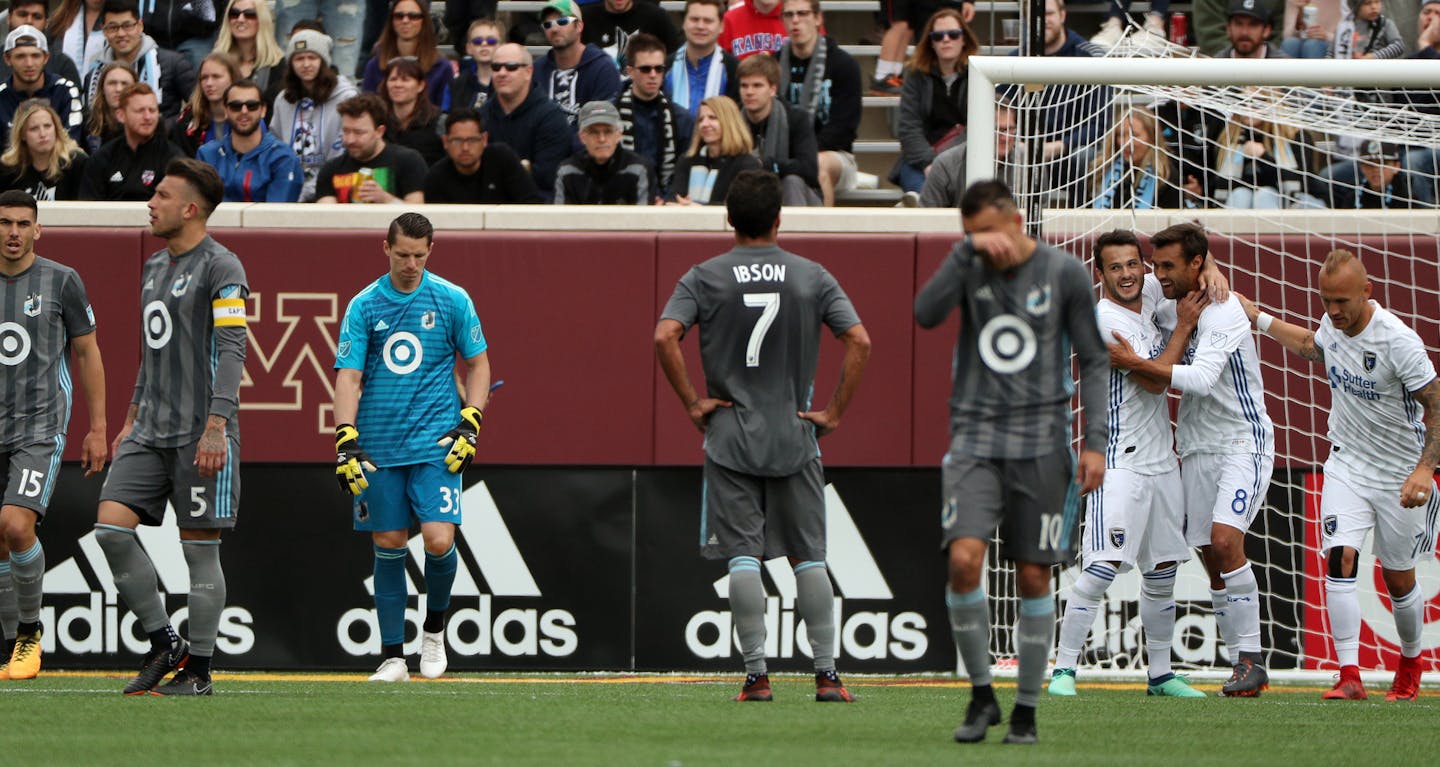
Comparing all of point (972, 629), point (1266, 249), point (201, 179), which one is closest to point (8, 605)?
point (201, 179)

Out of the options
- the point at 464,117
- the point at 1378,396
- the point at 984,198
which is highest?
the point at 464,117

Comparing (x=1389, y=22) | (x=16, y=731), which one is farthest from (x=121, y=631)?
(x=1389, y=22)

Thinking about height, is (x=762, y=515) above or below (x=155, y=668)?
above

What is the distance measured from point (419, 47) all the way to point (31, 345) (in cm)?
547

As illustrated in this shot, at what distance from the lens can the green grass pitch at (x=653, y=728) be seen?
6.36 metres

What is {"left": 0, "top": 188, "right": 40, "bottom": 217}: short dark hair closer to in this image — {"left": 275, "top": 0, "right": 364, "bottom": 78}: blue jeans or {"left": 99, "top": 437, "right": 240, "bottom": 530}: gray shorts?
{"left": 99, "top": 437, "right": 240, "bottom": 530}: gray shorts

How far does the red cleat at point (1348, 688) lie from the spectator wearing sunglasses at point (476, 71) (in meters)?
7.06

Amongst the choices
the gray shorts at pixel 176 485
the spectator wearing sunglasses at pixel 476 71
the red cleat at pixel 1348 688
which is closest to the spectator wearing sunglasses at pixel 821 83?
the spectator wearing sunglasses at pixel 476 71

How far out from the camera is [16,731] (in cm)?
709

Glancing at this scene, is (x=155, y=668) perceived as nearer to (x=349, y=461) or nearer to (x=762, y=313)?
(x=349, y=461)

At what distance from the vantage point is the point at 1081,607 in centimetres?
940

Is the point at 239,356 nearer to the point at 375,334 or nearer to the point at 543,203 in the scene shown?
the point at 375,334

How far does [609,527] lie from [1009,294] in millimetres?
5172

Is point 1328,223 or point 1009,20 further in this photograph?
point 1009,20
